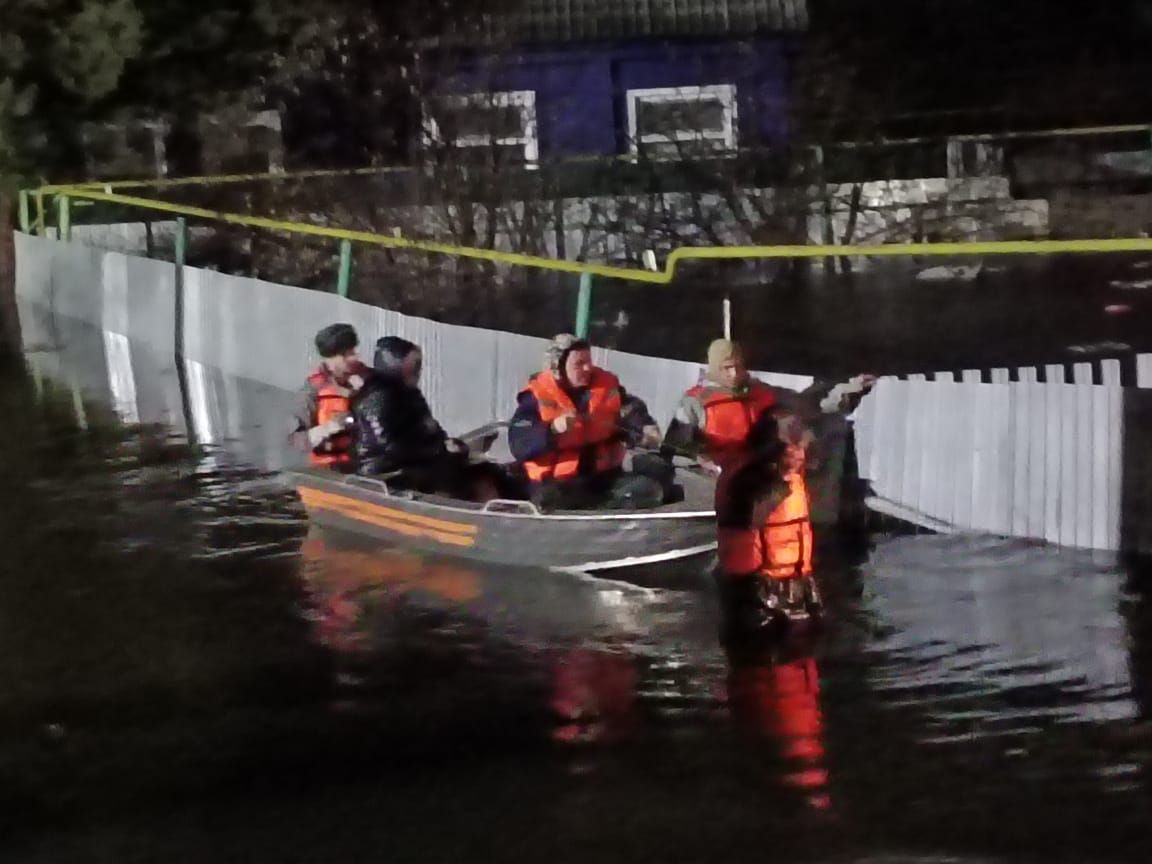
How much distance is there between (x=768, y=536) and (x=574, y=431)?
1523 millimetres

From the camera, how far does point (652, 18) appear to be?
23859 mm

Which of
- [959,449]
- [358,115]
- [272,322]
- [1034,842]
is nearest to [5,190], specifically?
[358,115]

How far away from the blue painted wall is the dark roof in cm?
20

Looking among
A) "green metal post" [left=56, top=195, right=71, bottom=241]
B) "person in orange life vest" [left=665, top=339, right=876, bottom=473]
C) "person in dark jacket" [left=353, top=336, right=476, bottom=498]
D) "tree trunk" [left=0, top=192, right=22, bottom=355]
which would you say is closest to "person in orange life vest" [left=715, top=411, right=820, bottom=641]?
"person in orange life vest" [left=665, top=339, right=876, bottom=473]

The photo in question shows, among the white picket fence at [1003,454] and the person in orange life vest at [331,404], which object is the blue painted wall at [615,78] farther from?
the white picket fence at [1003,454]

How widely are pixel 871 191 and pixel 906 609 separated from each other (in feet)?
39.3

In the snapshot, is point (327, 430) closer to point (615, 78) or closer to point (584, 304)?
point (584, 304)

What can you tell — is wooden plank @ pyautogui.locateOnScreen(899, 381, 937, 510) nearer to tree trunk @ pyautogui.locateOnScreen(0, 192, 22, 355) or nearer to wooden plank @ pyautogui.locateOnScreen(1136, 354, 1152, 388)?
wooden plank @ pyautogui.locateOnScreen(1136, 354, 1152, 388)

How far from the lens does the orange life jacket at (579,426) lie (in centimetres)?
850

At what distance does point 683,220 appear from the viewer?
1803 centimetres

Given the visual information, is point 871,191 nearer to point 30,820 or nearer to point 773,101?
point 773,101

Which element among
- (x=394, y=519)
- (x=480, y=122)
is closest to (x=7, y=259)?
(x=480, y=122)

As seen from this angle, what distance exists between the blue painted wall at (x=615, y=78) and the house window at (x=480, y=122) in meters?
0.77

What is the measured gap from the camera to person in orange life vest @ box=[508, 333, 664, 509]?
8445 millimetres
